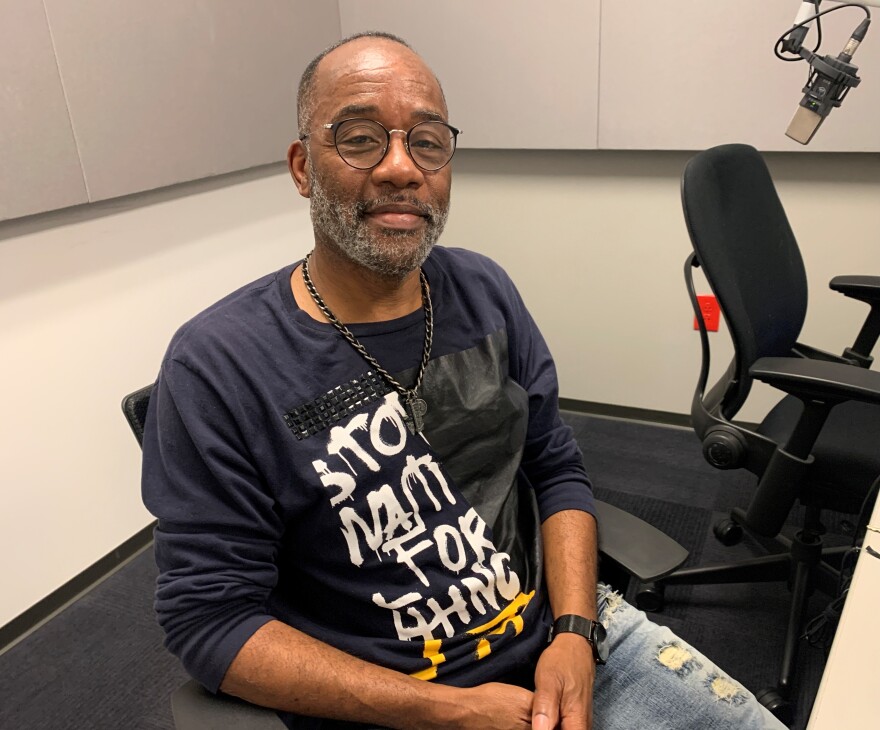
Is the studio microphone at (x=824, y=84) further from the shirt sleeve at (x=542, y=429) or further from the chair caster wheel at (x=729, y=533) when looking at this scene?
the chair caster wheel at (x=729, y=533)

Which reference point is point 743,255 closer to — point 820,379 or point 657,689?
point 820,379

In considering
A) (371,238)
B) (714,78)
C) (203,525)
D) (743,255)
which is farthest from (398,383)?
A: (714,78)

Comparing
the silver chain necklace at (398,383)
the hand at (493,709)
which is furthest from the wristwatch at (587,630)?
the silver chain necklace at (398,383)

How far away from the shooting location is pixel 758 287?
1433 mm

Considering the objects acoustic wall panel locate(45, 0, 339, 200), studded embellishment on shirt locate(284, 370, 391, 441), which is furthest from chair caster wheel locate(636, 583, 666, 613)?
acoustic wall panel locate(45, 0, 339, 200)

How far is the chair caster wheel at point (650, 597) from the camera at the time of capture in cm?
166

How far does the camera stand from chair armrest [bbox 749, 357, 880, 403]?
3.79 ft

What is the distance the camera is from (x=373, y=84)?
92 centimetres

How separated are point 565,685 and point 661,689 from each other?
0.47 feet

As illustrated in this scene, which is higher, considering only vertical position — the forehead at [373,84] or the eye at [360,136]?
the forehead at [373,84]

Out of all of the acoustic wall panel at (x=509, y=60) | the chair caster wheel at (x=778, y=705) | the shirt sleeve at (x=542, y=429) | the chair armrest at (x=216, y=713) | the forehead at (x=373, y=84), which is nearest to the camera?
the chair armrest at (x=216, y=713)

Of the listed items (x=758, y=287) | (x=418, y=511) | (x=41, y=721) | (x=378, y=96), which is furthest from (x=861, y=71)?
(x=41, y=721)

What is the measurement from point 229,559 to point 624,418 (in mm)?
2049

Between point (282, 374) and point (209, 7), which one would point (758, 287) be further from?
point (209, 7)
